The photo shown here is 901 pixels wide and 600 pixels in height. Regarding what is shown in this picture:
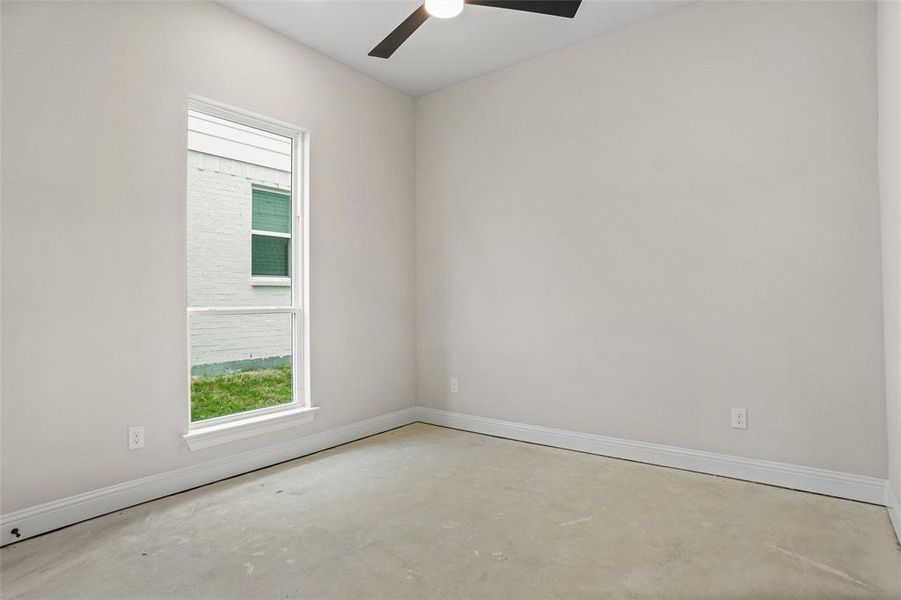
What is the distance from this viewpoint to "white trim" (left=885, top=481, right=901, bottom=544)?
7.23 ft

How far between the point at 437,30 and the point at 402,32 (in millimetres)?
980

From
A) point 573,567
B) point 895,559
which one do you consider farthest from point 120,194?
point 895,559

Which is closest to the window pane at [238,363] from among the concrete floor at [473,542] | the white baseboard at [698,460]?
the concrete floor at [473,542]

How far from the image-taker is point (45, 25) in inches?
92.4

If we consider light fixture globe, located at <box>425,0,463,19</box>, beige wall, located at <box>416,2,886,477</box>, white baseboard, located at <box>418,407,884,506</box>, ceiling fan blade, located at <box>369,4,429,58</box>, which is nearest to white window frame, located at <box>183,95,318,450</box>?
ceiling fan blade, located at <box>369,4,429,58</box>

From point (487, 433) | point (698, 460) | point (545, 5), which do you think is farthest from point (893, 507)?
point (545, 5)

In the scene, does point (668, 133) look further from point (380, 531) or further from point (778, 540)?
point (380, 531)

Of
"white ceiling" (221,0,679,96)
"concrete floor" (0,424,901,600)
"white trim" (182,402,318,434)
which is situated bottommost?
"concrete floor" (0,424,901,600)

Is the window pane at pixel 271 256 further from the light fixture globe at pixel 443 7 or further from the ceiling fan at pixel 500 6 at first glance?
the light fixture globe at pixel 443 7

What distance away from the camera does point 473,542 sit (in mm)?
2176

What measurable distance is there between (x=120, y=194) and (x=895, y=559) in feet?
12.7

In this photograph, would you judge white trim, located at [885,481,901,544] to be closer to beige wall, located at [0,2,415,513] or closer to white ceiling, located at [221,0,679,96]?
white ceiling, located at [221,0,679,96]

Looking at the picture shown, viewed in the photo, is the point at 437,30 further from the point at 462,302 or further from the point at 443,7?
the point at 462,302

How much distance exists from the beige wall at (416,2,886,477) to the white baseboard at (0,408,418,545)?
3.62 ft
